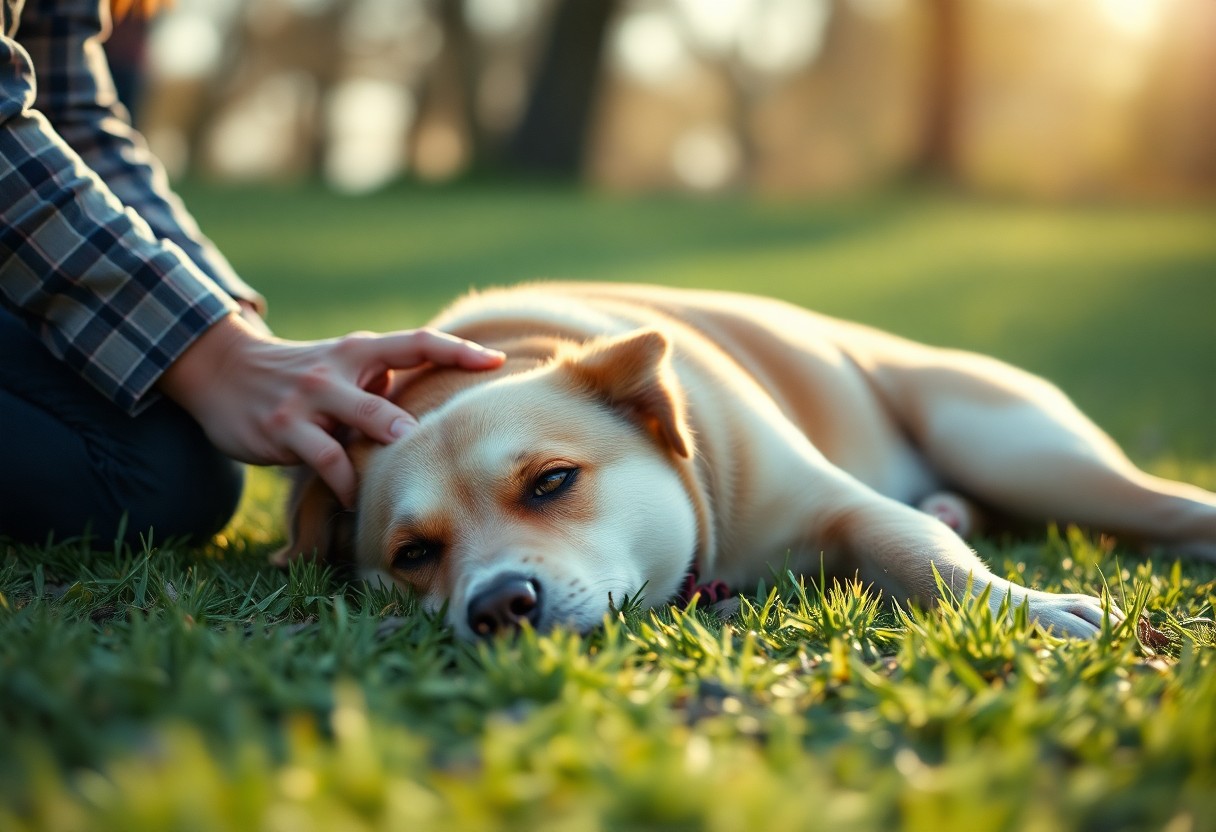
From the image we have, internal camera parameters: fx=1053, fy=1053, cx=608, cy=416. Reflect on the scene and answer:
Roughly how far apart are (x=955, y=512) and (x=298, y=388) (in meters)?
2.13

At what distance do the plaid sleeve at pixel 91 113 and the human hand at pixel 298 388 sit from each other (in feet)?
2.07

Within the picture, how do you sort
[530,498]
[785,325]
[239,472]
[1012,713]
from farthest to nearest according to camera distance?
1. [785,325]
2. [239,472]
3. [530,498]
4. [1012,713]

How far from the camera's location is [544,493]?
2.42 metres

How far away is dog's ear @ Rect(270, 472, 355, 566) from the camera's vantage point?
8.95ft

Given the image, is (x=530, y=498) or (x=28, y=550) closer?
(x=530, y=498)

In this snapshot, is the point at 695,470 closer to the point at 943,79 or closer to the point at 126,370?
the point at 126,370

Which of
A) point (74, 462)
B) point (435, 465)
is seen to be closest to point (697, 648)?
point (435, 465)

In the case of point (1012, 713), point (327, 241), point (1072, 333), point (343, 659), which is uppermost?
point (1012, 713)

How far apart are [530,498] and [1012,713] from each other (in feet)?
3.88

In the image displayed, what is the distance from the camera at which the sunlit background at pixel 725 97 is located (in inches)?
830

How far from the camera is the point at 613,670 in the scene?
5.73 feet

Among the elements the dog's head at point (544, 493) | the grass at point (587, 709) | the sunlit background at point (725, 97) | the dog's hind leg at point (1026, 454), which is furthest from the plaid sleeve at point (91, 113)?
the sunlit background at point (725, 97)

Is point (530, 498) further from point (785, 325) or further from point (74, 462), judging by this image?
point (785, 325)

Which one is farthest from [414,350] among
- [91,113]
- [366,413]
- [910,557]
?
[91,113]
